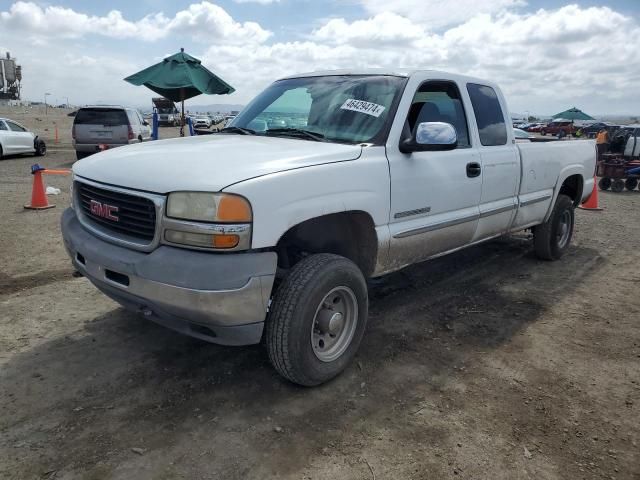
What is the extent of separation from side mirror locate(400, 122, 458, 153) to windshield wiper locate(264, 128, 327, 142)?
21.9 inches

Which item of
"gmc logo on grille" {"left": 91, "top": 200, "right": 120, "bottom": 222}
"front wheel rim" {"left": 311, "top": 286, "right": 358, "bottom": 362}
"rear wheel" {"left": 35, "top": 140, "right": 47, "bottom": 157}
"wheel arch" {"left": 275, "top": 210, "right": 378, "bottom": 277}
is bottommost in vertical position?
"front wheel rim" {"left": 311, "top": 286, "right": 358, "bottom": 362}

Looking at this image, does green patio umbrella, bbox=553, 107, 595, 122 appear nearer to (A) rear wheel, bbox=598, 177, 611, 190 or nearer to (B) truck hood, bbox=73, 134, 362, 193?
(A) rear wheel, bbox=598, 177, 611, 190

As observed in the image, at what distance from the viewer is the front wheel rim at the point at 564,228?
5.91 metres

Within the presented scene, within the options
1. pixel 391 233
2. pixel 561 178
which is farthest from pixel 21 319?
pixel 561 178

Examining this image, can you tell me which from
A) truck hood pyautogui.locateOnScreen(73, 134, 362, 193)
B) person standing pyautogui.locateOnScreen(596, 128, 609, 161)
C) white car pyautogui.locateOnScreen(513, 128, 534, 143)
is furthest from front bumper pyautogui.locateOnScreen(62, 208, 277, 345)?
Result: person standing pyautogui.locateOnScreen(596, 128, 609, 161)

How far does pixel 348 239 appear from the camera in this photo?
335 centimetres

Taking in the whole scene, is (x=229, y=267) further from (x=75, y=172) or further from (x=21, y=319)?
(x=21, y=319)

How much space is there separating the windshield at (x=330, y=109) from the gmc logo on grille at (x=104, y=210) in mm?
1315

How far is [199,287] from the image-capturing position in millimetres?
2396

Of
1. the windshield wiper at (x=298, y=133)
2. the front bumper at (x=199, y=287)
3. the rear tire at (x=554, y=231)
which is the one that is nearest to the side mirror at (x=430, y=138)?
the windshield wiper at (x=298, y=133)

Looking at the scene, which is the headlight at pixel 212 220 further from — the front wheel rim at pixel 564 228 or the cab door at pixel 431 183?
the front wheel rim at pixel 564 228

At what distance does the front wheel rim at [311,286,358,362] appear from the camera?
3014 mm

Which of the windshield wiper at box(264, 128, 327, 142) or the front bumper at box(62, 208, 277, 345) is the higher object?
the windshield wiper at box(264, 128, 327, 142)

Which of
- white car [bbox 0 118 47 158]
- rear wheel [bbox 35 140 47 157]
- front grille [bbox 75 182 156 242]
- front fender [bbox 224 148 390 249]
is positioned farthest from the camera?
rear wheel [bbox 35 140 47 157]
